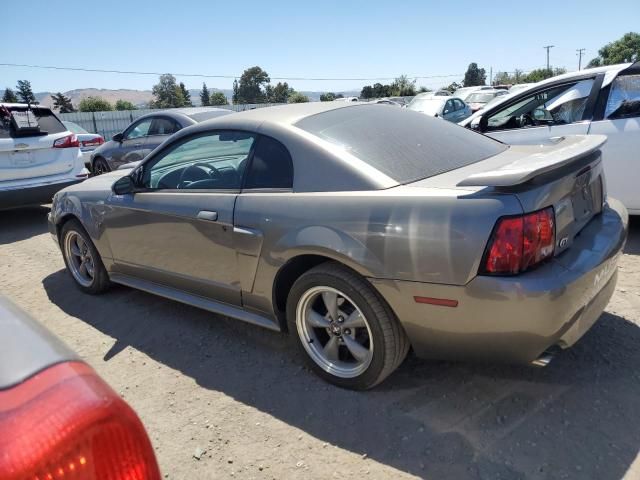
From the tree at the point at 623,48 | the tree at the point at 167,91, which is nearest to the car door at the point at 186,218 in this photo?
the tree at the point at 167,91

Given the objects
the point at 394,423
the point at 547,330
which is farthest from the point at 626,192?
the point at 394,423

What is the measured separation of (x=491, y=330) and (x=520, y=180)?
664 mm

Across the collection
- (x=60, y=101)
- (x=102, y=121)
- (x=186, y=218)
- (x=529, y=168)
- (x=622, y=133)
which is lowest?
(x=186, y=218)

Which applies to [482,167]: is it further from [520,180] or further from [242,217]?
[242,217]

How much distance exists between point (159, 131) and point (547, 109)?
6.41m

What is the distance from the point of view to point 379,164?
2588mm

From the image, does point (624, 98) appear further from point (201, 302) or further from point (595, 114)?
point (201, 302)

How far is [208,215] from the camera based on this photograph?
3035mm

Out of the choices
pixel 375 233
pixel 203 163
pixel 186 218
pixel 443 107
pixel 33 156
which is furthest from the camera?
pixel 443 107

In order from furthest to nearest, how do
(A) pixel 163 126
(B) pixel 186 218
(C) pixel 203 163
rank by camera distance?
(A) pixel 163 126 < (C) pixel 203 163 < (B) pixel 186 218

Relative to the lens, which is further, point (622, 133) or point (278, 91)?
point (278, 91)

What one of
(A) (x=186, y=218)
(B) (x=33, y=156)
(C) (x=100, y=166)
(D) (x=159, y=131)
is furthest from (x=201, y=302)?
(C) (x=100, y=166)

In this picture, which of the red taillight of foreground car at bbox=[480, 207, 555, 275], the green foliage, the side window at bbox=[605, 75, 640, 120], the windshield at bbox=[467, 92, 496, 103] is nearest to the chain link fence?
the windshield at bbox=[467, 92, 496, 103]

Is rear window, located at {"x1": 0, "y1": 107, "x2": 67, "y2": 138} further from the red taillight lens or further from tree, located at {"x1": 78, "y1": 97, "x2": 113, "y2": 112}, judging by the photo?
tree, located at {"x1": 78, "y1": 97, "x2": 113, "y2": 112}
